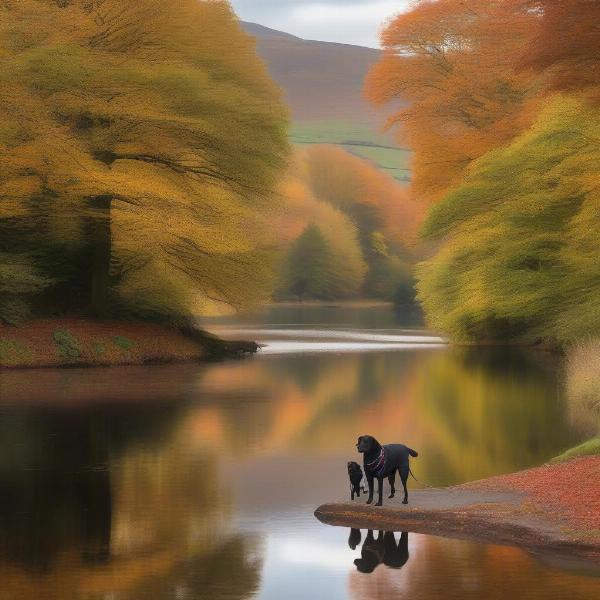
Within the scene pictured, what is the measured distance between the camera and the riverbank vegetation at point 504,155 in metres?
29.2

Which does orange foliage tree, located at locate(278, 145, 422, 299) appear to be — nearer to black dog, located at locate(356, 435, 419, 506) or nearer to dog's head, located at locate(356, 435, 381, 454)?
black dog, located at locate(356, 435, 419, 506)

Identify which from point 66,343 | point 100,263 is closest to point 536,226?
point 100,263

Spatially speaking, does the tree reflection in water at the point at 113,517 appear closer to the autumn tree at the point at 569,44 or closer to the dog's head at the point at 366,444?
the dog's head at the point at 366,444

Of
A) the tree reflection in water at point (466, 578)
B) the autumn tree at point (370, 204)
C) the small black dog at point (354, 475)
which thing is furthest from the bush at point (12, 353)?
the autumn tree at point (370, 204)

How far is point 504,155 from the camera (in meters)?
36.9

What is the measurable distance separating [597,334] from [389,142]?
158 m

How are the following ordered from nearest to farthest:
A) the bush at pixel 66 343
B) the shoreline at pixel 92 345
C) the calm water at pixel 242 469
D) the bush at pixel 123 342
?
the calm water at pixel 242 469, the shoreline at pixel 92 345, the bush at pixel 66 343, the bush at pixel 123 342

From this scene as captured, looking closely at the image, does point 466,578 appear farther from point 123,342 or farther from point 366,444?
point 123,342

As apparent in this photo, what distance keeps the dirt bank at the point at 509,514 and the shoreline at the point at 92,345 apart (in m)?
20.4

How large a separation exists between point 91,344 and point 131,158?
5.26m

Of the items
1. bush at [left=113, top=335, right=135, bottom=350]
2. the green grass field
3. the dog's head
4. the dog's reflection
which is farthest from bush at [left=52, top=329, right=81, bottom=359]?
the green grass field

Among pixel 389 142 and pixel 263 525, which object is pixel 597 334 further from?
pixel 389 142

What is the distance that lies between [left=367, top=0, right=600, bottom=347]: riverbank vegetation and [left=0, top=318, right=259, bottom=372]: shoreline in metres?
8.05

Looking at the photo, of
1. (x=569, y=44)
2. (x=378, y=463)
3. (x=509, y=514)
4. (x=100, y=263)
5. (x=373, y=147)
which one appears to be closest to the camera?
(x=509, y=514)
